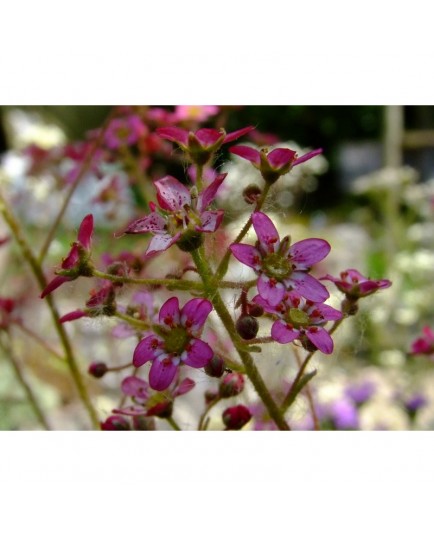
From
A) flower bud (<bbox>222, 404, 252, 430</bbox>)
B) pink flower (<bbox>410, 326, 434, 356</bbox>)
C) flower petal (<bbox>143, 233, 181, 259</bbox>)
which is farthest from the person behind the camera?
pink flower (<bbox>410, 326, 434, 356</bbox>)

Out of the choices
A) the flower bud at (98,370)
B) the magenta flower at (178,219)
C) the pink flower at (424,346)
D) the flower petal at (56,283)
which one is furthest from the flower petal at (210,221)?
the pink flower at (424,346)

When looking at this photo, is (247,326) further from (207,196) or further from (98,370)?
(98,370)

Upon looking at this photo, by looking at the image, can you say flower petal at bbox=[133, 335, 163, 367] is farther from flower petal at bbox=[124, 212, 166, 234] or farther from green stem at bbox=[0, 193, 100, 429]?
green stem at bbox=[0, 193, 100, 429]

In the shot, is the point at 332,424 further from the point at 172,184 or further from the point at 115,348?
the point at 172,184

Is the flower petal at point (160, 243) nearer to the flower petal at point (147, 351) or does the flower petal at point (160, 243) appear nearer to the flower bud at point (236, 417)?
the flower petal at point (147, 351)

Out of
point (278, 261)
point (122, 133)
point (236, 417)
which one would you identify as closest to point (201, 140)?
point (278, 261)

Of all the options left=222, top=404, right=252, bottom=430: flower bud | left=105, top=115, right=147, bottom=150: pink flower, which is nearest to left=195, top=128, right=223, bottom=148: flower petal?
left=222, top=404, right=252, bottom=430: flower bud

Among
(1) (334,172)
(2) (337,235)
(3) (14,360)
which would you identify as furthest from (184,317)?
(1) (334,172)
